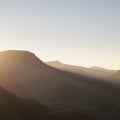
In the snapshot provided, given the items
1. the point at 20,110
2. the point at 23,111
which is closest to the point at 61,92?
the point at 23,111

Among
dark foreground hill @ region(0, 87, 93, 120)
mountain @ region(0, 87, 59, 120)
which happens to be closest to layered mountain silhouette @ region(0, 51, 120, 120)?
dark foreground hill @ region(0, 87, 93, 120)

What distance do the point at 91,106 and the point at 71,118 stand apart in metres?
71.5

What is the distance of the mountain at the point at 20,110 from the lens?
6228cm

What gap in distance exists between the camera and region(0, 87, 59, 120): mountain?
6228 centimetres

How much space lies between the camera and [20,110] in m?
65.2

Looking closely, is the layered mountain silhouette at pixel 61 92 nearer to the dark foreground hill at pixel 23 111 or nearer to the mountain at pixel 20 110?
the dark foreground hill at pixel 23 111

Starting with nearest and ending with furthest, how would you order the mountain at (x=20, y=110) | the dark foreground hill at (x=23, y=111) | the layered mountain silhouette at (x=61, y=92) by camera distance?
the mountain at (x=20, y=110) < the dark foreground hill at (x=23, y=111) < the layered mountain silhouette at (x=61, y=92)

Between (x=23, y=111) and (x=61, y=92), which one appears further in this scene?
(x=61, y=92)

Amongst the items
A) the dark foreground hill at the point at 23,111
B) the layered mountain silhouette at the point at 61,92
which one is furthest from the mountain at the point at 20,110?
the layered mountain silhouette at the point at 61,92

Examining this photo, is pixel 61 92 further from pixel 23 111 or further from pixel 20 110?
pixel 20 110

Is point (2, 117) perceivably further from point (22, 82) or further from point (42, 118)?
point (22, 82)

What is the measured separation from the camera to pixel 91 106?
5581 inches

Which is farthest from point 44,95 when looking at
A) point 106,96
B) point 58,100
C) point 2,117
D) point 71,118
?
point 2,117

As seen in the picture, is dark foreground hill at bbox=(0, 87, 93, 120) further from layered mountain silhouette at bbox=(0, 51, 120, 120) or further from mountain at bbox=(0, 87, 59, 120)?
layered mountain silhouette at bbox=(0, 51, 120, 120)
